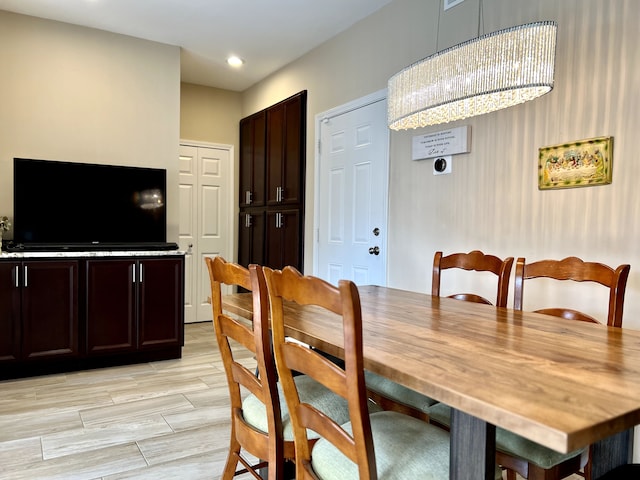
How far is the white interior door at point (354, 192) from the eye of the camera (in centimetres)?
351

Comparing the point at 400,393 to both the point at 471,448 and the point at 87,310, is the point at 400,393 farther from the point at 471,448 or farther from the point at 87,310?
the point at 87,310

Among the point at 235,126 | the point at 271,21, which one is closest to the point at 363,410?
the point at 271,21

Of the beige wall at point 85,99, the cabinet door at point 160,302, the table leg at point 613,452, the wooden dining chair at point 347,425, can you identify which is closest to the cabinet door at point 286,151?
→ the beige wall at point 85,99

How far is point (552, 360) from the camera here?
1129mm

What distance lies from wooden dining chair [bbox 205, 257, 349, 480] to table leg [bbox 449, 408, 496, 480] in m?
0.53

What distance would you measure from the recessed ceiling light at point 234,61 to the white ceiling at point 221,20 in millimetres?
58

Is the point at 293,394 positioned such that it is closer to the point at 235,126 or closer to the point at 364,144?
the point at 364,144

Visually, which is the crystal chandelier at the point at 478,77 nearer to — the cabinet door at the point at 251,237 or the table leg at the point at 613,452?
the table leg at the point at 613,452

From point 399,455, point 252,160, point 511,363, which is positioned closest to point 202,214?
point 252,160

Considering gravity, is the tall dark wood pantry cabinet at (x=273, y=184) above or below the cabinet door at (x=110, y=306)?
above

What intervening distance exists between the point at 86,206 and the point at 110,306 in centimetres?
85

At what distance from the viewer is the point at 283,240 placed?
471 centimetres

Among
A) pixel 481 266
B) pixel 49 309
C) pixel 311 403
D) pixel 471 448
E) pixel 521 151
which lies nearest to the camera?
pixel 471 448

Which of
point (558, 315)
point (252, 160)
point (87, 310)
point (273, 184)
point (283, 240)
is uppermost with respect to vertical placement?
point (252, 160)
